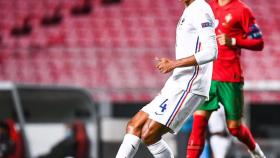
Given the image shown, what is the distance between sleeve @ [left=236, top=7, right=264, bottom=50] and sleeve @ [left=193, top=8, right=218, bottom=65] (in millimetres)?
1131

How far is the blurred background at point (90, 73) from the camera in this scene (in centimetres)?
888

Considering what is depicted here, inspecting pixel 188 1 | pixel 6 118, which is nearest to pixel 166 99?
pixel 188 1

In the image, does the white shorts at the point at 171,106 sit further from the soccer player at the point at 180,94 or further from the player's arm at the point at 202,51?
the player's arm at the point at 202,51

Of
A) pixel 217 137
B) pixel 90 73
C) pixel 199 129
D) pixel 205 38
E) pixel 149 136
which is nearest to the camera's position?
pixel 205 38

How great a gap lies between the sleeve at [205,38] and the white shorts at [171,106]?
0.30 meters

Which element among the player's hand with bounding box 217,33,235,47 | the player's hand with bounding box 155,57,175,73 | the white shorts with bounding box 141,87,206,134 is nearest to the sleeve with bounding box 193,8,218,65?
the player's hand with bounding box 155,57,175,73

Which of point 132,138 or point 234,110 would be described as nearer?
point 132,138

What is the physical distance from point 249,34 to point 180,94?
133 centimetres

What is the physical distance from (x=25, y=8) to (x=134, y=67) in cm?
277

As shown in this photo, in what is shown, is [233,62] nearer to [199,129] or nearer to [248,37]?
[248,37]

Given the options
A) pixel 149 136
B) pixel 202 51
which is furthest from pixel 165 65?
pixel 149 136

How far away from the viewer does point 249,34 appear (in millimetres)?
6617

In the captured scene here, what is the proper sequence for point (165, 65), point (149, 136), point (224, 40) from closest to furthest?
point (165, 65)
point (149, 136)
point (224, 40)

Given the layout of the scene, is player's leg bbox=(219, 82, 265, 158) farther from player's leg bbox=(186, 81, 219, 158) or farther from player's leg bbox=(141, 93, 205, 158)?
player's leg bbox=(141, 93, 205, 158)
